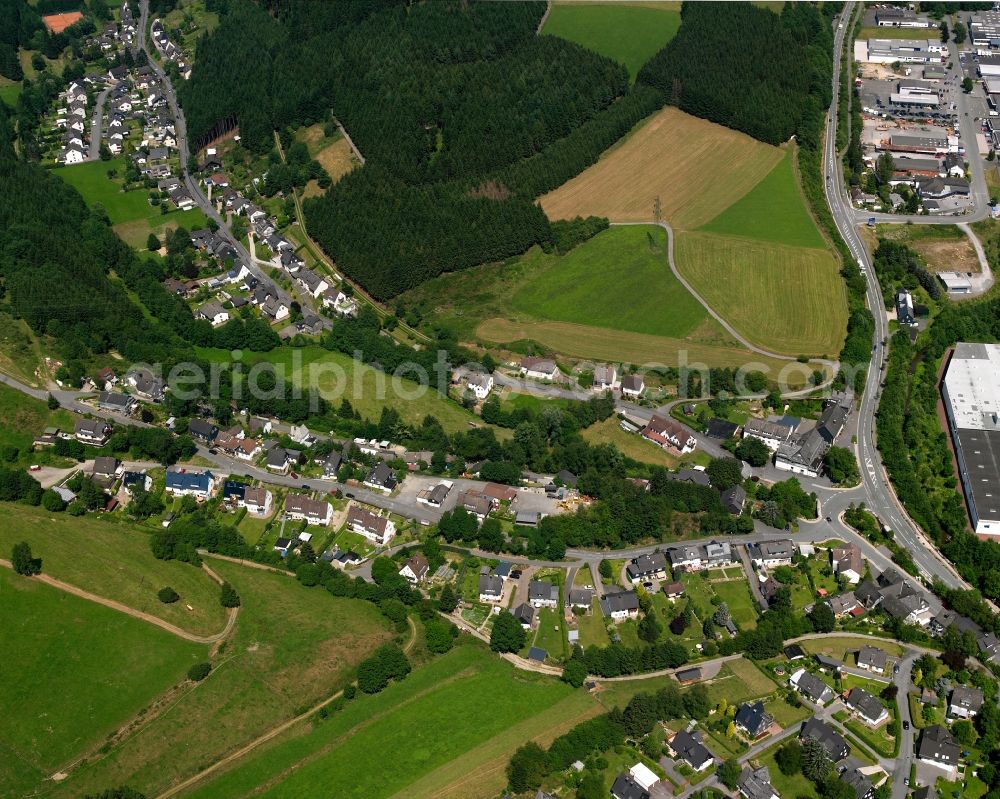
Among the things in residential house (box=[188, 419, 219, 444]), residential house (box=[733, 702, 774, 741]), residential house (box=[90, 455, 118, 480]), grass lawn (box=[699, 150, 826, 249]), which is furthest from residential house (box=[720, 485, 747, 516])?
residential house (box=[90, 455, 118, 480])

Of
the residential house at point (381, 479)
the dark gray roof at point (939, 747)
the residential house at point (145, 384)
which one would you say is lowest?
the dark gray roof at point (939, 747)

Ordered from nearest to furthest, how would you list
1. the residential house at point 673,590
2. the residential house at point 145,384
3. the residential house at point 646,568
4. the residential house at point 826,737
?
the residential house at point 826,737 < the residential house at point 673,590 < the residential house at point 646,568 < the residential house at point 145,384

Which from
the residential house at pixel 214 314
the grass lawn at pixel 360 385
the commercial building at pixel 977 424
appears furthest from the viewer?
the residential house at pixel 214 314

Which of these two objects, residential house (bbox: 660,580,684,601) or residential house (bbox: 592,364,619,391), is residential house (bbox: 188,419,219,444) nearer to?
residential house (bbox: 592,364,619,391)

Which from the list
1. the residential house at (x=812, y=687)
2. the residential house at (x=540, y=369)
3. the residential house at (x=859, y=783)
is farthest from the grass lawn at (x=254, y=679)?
the residential house at (x=540, y=369)

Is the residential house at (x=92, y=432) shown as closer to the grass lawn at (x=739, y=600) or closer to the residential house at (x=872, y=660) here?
the grass lawn at (x=739, y=600)

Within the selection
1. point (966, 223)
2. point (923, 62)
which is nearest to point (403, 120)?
point (966, 223)

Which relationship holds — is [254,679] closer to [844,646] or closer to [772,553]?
[772,553]

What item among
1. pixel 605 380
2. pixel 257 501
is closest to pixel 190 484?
pixel 257 501
